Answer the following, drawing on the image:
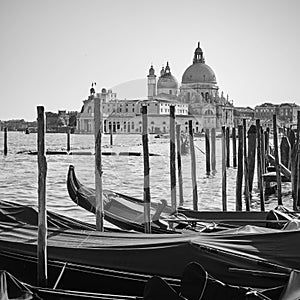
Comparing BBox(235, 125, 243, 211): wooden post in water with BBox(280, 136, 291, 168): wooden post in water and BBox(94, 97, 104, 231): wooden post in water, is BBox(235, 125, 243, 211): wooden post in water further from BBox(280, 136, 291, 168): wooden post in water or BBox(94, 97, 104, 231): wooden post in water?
BBox(94, 97, 104, 231): wooden post in water

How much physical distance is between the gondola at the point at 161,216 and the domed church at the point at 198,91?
63265mm

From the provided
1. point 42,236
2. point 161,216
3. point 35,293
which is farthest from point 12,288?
point 161,216

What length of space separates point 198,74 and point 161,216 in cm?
6775

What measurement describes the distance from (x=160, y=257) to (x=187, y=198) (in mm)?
7125

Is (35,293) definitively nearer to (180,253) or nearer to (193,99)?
(180,253)

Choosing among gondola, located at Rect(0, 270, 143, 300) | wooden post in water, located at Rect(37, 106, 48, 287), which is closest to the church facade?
wooden post in water, located at Rect(37, 106, 48, 287)

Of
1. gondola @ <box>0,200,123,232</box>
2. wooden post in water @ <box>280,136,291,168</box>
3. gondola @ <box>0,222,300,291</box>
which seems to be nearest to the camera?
gondola @ <box>0,222,300,291</box>

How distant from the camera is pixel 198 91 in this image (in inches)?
2854

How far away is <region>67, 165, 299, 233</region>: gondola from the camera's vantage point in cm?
558

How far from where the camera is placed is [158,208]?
19.6 ft

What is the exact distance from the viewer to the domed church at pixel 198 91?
71.2m

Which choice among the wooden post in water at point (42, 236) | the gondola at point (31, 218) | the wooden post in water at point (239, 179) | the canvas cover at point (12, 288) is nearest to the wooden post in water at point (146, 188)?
the gondola at point (31, 218)

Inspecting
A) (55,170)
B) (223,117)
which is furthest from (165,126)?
(55,170)

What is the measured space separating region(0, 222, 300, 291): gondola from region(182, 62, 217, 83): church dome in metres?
69.1
